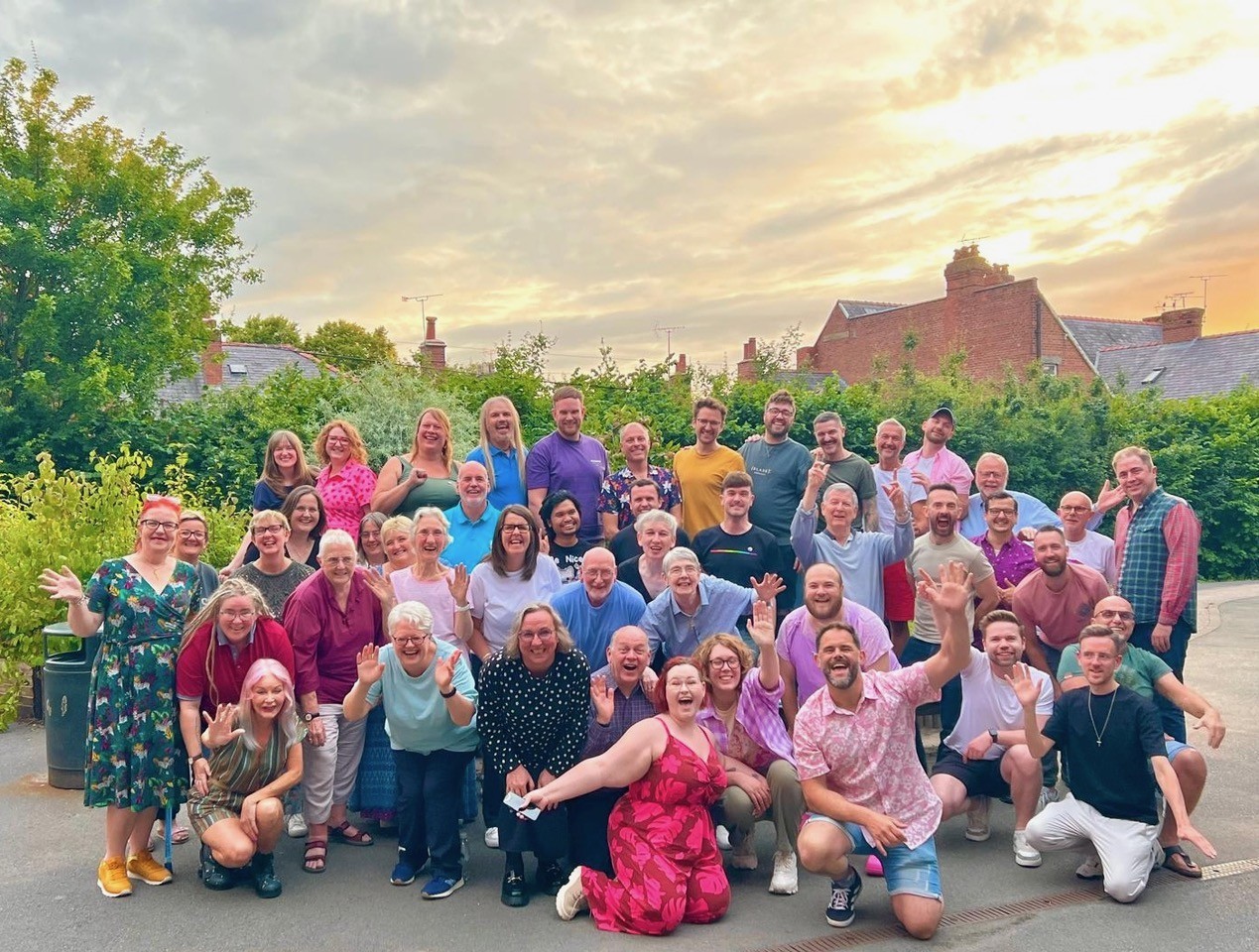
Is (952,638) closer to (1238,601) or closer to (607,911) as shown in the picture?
(607,911)

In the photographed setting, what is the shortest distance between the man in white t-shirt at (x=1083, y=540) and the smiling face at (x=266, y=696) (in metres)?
5.25

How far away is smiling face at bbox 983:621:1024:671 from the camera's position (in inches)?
220

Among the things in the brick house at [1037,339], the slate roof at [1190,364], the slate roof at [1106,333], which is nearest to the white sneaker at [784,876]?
the brick house at [1037,339]

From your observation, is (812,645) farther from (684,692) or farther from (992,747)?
(992,747)

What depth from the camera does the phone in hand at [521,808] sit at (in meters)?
4.91

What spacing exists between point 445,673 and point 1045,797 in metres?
3.60

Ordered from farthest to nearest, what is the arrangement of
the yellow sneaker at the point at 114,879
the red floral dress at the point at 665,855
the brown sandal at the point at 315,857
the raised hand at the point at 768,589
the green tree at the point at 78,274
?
the green tree at the point at 78,274, the raised hand at the point at 768,589, the brown sandal at the point at 315,857, the yellow sneaker at the point at 114,879, the red floral dress at the point at 665,855

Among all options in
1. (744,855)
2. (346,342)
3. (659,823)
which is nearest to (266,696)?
(659,823)

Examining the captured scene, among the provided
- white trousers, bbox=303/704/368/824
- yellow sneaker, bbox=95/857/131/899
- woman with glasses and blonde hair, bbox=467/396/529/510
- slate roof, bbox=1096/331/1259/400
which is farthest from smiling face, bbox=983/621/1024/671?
A: slate roof, bbox=1096/331/1259/400

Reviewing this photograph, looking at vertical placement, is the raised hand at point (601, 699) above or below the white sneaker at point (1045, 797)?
above

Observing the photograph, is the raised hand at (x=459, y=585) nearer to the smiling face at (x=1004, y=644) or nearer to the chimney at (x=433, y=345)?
the smiling face at (x=1004, y=644)

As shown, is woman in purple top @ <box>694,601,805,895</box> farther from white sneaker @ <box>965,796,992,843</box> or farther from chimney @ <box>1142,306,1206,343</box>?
chimney @ <box>1142,306,1206,343</box>

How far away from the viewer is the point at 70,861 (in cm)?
550

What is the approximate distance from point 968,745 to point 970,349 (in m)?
33.3
